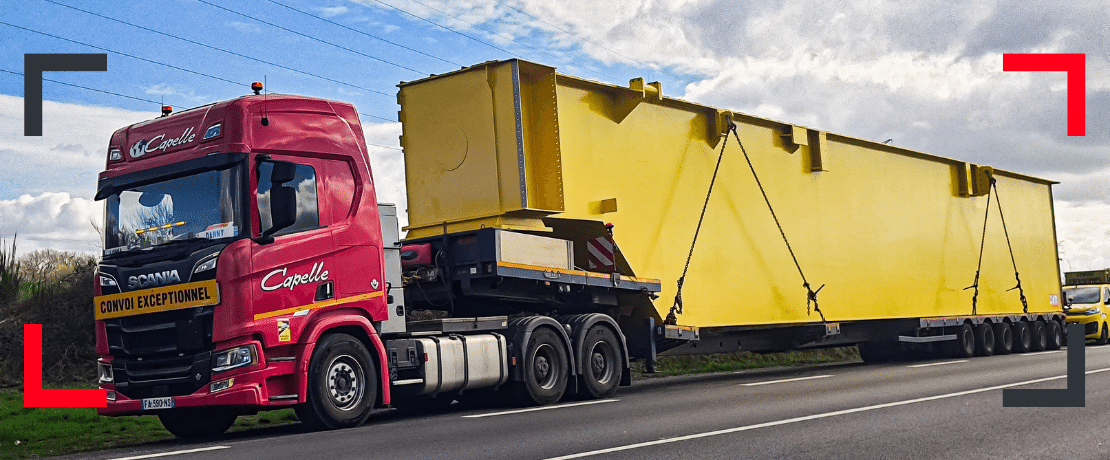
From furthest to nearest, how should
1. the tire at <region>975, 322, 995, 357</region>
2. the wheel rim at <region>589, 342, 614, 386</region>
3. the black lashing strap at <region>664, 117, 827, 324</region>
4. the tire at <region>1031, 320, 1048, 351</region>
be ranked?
the tire at <region>1031, 320, 1048, 351</region>, the tire at <region>975, 322, 995, 357</region>, the black lashing strap at <region>664, 117, 827, 324</region>, the wheel rim at <region>589, 342, 614, 386</region>

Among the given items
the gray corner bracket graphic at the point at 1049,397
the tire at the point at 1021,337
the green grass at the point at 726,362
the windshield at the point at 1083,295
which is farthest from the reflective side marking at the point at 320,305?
the windshield at the point at 1083,295

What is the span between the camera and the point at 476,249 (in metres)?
12.7

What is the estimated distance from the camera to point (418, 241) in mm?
13477

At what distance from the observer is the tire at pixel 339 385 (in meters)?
10.3

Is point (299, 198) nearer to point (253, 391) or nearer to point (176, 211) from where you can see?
point (176, 211)

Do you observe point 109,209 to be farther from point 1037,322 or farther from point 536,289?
point 1037,322

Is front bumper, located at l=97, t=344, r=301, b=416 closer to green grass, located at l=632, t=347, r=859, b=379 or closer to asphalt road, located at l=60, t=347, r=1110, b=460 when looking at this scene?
asphalt road, located at l=60, t=347, r=1110, b=460

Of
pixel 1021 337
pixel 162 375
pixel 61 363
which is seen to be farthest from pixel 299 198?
pixel 1021 337

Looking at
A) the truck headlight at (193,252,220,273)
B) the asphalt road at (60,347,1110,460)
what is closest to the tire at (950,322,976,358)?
the asphalt road at (60,347,1110,460)

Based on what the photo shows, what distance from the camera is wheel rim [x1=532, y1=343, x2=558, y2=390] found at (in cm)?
1291

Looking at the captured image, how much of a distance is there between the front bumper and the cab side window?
1250 millimetres

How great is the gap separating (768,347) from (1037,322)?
40.2 ft

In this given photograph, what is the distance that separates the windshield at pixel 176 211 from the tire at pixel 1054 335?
2330 centimetres

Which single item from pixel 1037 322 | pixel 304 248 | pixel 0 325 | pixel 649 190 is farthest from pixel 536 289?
pixel 1037 322
